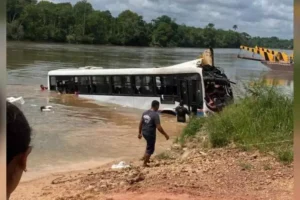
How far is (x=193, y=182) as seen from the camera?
6234 millimetres

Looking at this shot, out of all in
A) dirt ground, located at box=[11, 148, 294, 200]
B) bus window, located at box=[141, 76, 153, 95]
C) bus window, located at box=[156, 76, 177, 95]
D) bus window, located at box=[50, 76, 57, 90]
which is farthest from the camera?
bus window, located at box=[50, 76, 57, 90]

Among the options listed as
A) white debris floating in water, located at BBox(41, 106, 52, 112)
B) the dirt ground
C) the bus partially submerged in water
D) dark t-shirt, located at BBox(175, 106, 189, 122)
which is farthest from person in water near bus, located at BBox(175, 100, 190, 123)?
the dirt ground

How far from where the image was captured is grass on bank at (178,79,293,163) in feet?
24.6

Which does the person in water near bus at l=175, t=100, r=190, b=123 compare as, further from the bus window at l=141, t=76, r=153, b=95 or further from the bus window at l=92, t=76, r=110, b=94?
the bus window at l=92, t=76, r=110, b=94

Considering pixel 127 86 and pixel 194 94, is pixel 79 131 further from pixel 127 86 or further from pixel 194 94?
pixel 127 86

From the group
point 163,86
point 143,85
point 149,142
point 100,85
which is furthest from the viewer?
point 100,85

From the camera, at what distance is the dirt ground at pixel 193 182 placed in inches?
224

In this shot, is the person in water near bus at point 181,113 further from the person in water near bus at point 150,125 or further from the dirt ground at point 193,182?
the dirt ground at point 193,182

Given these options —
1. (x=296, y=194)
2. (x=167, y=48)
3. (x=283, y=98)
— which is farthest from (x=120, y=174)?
(x=167, y=48)

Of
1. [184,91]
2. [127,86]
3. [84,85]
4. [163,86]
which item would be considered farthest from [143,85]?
[84,85]

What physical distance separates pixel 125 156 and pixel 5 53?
1048 cm

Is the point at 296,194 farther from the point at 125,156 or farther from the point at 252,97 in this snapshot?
the point at 125,156

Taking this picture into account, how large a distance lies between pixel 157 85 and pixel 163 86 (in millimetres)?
337

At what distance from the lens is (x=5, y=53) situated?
938 mm
